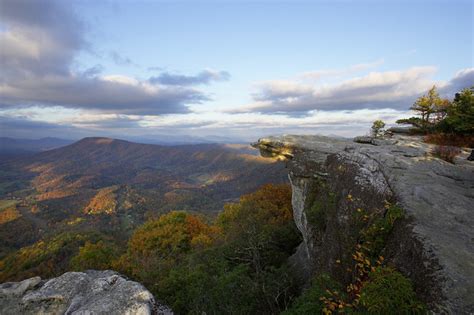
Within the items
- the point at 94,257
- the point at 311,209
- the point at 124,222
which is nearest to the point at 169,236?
the point at 94,257

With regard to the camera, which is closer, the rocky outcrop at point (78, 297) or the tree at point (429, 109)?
the rocky outcrop at point (78, 297)

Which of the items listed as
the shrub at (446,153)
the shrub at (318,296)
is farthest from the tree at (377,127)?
the shrub at (318,296)

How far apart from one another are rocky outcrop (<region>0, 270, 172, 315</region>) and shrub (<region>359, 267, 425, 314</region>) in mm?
8103

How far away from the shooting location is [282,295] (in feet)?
42.4

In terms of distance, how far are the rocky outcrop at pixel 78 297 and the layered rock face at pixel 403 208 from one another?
7.40m

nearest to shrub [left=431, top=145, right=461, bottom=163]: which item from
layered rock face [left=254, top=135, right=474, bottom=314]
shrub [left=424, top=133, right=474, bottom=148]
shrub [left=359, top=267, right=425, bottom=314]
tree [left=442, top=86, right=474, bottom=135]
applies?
layered rock face [left=254, top=135, right=474, bottom=314]

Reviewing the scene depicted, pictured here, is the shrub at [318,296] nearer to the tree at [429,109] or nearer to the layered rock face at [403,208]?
the layered rock face at [403,208]

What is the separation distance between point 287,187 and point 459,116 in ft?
63.8

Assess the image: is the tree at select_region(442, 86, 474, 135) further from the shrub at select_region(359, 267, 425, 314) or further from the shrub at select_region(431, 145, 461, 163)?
the shrub at select_region(359, 267, 425, 314)

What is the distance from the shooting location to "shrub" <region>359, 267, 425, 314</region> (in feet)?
16.9

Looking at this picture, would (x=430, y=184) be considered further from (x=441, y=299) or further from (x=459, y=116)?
(x=459, y=116)

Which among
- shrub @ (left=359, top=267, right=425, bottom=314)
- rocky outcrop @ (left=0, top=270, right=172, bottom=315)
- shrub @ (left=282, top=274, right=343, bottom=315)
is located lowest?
rocky outcrop @ (left=0, top=270, right=172, bottom=315)

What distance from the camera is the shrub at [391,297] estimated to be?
16.9 feet

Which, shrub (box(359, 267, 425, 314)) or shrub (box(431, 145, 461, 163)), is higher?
shrub (box(431, 145, 461, 163))
